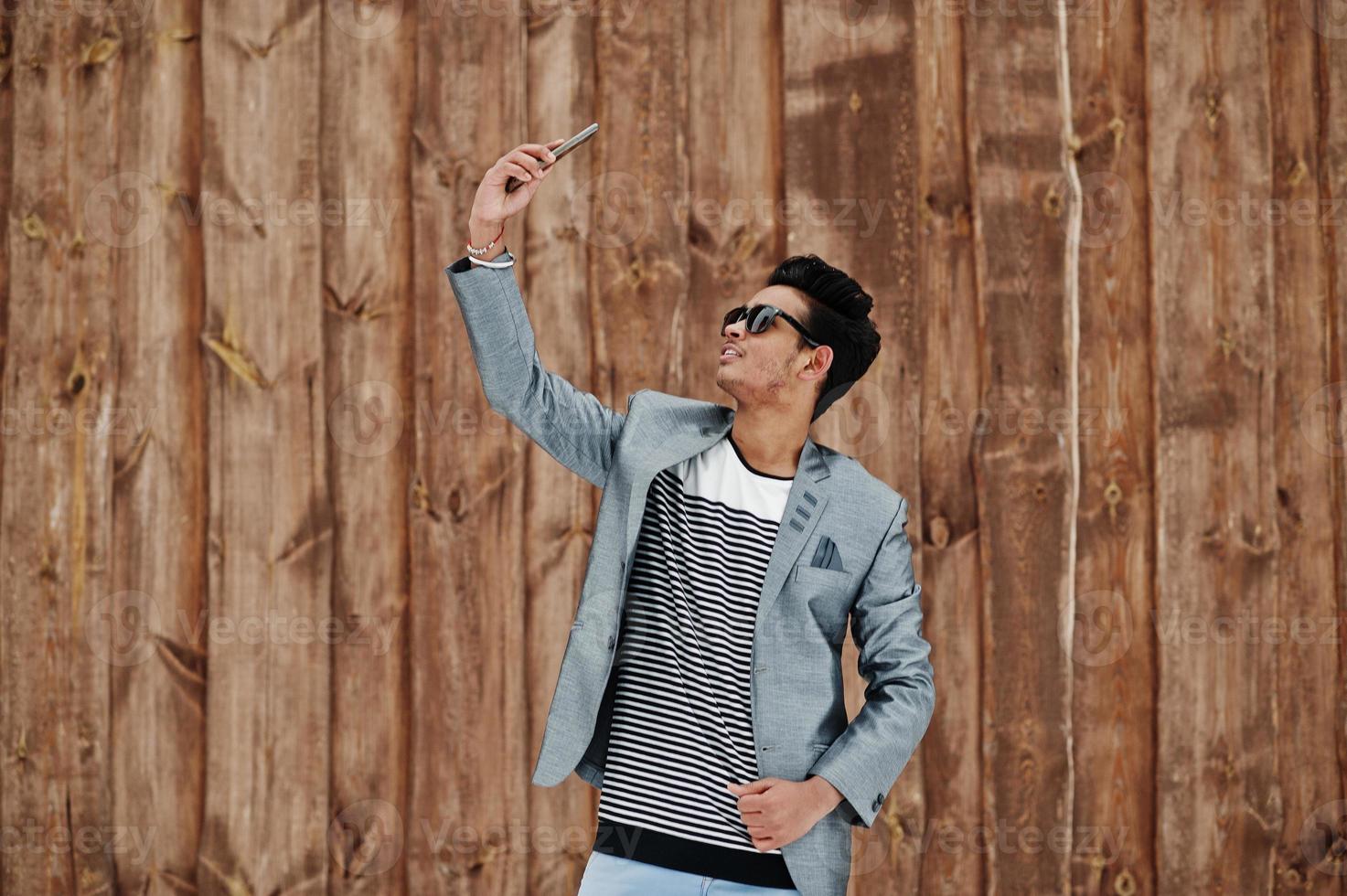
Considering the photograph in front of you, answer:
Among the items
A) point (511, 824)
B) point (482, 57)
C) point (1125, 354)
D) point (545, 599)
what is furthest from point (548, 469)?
point (1125, 354)

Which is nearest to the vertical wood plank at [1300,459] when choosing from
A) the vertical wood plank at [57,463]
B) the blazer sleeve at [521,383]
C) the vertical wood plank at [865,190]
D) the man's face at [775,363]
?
the vertical wood plank at [865,190]

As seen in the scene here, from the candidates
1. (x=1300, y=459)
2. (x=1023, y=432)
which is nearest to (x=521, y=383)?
(x=1023, y=432)

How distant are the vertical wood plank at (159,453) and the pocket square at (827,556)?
5.53ft

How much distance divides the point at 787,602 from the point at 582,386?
108 cm

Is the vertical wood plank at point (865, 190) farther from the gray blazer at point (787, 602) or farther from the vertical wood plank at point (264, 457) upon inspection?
the vertical wood plank at point (264, 457)

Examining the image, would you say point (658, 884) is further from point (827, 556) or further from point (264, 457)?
point (264, 457)

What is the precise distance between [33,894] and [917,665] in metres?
2.33

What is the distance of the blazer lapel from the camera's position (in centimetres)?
167

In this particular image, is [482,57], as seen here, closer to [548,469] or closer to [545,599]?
[548,469]

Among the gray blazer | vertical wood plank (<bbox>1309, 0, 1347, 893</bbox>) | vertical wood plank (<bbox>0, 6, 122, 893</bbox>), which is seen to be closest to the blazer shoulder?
the gray blazer

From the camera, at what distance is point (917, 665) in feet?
5.57

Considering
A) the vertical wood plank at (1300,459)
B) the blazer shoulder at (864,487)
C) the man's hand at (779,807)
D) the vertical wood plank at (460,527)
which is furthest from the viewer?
the vertical wood plank at (1300,459)

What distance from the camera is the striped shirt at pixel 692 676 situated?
5.34 feet

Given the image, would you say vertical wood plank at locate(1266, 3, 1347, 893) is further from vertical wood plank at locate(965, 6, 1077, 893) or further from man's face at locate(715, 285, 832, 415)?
man's face at locate(715, 285, 832, 415)
